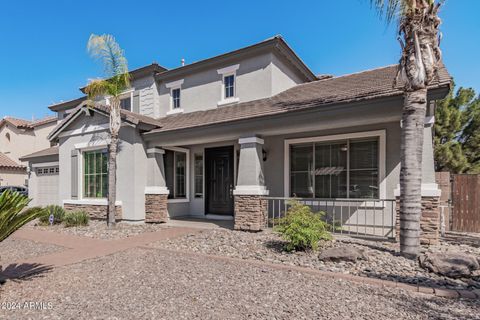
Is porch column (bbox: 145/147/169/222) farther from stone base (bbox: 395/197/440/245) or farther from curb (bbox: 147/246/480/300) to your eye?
stone base (bbox: 395/197/440/245)

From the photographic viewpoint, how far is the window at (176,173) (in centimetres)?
1144

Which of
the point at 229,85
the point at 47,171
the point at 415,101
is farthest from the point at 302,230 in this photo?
the point at 47,171

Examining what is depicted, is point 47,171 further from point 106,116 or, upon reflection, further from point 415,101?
point 415,101

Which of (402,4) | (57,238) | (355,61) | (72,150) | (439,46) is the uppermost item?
(355,61)

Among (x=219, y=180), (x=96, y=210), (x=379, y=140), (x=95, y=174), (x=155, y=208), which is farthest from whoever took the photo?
(x=95, y=174)

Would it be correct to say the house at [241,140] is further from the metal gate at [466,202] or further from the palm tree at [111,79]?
the metal gate at [466,202]

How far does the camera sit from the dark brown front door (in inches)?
438

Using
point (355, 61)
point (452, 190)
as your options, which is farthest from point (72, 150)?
point (452, 190)

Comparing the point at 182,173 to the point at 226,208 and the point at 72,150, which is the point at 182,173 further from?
the point at 72,150

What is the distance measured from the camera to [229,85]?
11703 millimetres

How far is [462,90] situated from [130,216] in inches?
739

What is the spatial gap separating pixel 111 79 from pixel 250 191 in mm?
5999

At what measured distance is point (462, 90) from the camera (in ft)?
52.9

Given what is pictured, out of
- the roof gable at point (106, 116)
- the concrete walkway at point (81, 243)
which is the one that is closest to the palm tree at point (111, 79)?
the roof gable at point (106, 116)
